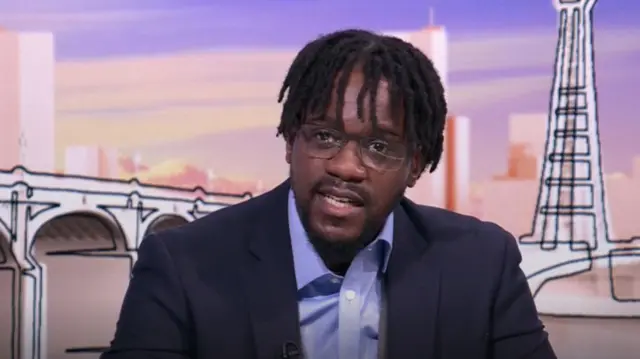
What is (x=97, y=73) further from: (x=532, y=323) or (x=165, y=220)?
(x=532, y=323)

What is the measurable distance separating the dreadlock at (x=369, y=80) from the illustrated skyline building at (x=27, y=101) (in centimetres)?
142

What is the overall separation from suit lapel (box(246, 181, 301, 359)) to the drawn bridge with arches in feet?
4.08

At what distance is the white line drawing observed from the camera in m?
2.56

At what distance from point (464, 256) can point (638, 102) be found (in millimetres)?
1523

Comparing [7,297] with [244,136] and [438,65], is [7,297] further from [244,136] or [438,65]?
[438,65]

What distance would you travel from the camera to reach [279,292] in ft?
3.95

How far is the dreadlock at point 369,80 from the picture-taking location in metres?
1.15

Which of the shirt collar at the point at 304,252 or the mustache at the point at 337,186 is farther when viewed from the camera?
the shirt collar at the point at 304,252

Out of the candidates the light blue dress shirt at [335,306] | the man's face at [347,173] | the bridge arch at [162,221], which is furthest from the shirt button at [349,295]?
the bridge arch at [162,221]

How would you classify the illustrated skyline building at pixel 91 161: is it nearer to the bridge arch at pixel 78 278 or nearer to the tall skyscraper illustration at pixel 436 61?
the bridge arch at pixel 78 278

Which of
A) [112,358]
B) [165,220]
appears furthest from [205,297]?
[165,220]

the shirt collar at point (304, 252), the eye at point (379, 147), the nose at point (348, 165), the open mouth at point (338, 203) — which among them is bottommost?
the shirt collar at point (304, 252)

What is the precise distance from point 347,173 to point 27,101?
1622mm

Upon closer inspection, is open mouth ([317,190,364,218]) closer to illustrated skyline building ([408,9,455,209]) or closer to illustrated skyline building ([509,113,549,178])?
illustrated skyline building ([408,9,455,209])
